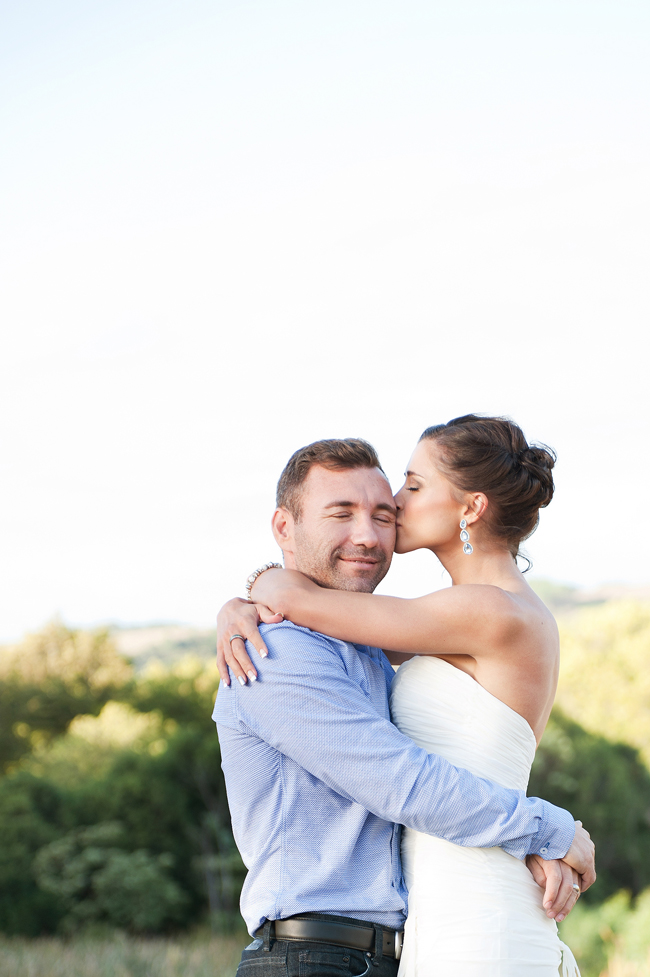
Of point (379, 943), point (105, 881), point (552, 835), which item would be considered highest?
point (552, 835)

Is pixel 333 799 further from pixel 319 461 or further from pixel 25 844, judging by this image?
pixel 25 844

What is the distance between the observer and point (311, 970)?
241 centimetres

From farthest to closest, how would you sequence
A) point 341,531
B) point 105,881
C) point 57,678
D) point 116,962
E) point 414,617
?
point 57,678, point 105,881, point 116,962, point 341,531, point 414,617

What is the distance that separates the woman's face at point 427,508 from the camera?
10.7ft

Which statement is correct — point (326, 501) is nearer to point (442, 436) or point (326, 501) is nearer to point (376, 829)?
point (442, 436)

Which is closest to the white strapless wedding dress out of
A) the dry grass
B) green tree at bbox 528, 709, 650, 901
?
the dry grass

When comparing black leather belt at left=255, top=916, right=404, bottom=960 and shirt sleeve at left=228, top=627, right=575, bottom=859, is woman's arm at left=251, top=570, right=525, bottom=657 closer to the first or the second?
shirt sleeve at left=228, top=627, right=575, bottom=859

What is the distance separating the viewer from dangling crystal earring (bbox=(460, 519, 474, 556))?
326cm

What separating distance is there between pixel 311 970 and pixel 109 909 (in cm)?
2263

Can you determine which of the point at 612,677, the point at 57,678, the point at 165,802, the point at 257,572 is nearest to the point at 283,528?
the point at 257,572

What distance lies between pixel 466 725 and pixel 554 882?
52 cm

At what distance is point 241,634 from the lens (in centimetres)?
275

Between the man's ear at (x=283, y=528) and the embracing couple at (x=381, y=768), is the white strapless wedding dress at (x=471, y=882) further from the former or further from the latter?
the man's ear at (x=283, y=528)

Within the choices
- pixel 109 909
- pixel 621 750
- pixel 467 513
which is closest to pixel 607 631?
pixel 621 750
